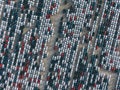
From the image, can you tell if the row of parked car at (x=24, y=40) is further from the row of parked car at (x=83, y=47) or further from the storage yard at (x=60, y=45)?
the row of parked car at (x=83, y=47)

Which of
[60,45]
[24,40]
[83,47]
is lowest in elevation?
[83,47]

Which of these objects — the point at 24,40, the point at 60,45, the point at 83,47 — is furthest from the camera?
the point at 83,47

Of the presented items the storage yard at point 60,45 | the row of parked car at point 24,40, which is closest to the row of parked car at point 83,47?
the storage yard at point 60,45

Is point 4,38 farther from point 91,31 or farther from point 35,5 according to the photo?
point 91,31

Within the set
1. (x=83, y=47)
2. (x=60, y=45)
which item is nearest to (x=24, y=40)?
(x=60, y=45)

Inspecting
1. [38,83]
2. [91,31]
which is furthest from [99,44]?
[38,83]

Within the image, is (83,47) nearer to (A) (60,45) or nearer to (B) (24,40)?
(A) (60,45)

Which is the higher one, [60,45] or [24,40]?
[24,40]

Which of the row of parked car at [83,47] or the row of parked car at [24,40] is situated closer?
the row of parked car at [24,40]

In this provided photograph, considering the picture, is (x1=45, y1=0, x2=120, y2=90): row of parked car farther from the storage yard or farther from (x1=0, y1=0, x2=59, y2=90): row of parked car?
(x1=0, y1=0, x2=59, y2=90): row of parked car
